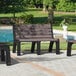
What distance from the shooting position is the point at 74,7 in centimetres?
2989

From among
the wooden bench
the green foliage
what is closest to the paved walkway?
the wooden bench

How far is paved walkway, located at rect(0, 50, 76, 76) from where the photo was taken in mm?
8719

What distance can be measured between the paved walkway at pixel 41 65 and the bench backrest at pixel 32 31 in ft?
1.99

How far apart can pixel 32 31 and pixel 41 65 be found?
8.51 feet

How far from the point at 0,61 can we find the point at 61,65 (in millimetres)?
1830

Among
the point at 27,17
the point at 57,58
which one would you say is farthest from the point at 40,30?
the point at 27,17

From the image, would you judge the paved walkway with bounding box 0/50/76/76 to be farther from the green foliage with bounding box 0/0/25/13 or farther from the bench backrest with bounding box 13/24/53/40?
the green foliage with bounding box 0/0/25/13

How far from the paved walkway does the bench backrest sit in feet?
1.99

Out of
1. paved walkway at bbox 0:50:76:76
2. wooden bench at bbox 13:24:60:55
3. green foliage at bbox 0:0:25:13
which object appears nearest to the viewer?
paved walkway at bbox 0:50:76:76

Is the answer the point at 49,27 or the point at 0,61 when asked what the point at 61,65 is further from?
the point at 49,27

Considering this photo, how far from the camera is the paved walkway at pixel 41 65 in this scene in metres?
8.72

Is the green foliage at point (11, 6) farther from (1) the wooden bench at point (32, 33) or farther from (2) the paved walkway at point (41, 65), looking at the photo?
(2) the paved walkway at point (41, 65)

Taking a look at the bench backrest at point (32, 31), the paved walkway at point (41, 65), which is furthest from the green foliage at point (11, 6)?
the paved walkway at point (41, 65)

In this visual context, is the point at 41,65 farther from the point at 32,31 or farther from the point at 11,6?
the point at 11,6
